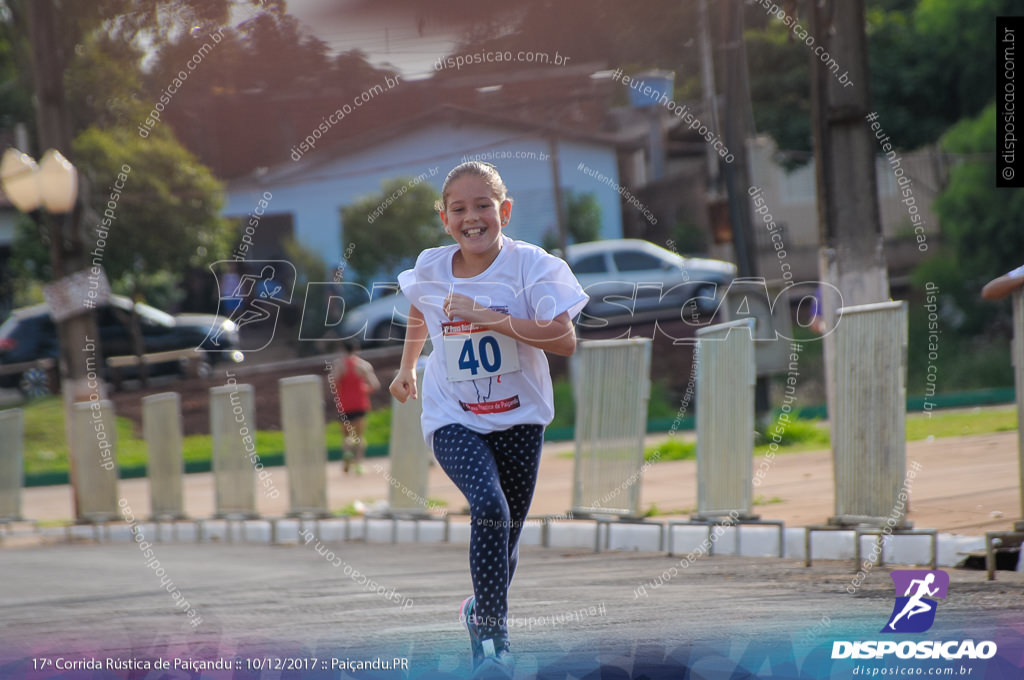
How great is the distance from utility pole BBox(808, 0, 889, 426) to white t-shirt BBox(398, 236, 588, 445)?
3.75 meters

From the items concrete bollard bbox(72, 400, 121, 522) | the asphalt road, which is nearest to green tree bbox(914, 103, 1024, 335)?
concrete bollard bbox(72, 400, 121, 522)

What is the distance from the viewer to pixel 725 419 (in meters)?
7.45

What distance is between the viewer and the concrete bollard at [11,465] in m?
13.8

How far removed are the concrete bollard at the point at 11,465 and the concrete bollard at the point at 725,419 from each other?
8793 millimetres

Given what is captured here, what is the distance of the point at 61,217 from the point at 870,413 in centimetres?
901

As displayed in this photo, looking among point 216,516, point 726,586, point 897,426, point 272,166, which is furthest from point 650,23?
point 726,586

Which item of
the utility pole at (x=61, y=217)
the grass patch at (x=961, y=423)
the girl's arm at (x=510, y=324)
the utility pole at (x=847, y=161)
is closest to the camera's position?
the girl's arm at (x=510, y=324)

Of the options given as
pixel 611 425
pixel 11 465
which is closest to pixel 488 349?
pixel 611 425

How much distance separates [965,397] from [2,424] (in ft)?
36.1

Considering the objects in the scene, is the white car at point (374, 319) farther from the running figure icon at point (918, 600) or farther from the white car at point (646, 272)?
the running figure icon at point (918, 600)

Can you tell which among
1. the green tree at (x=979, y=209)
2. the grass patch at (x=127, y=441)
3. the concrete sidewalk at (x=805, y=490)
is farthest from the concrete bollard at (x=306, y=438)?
the green tree at (x=979, y=209)

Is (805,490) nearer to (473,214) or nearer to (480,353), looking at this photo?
(480,353)

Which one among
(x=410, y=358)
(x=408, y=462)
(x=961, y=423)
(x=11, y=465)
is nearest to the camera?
(x=410, y=358)

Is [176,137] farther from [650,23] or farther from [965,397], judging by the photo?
[965,397]
